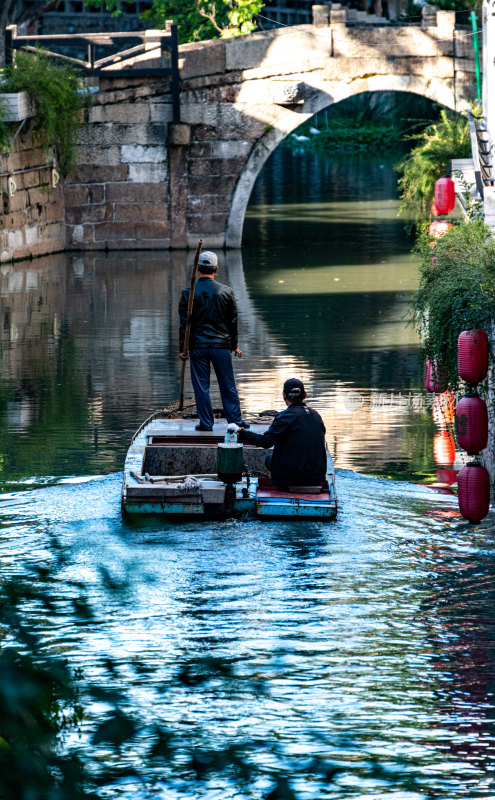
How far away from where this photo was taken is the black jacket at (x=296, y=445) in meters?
9.25

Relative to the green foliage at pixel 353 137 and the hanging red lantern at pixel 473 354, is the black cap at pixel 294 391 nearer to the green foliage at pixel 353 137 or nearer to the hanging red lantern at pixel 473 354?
the hanging red lantern at pixel 473 354

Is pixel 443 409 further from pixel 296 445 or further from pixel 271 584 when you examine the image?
pixel 271 584

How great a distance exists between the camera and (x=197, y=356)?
1076 centimetres

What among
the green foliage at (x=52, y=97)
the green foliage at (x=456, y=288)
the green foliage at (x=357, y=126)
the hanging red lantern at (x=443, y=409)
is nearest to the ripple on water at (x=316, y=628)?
the green foliage at (x=456, y=288)

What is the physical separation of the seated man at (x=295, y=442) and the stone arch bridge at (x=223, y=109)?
17131 mm

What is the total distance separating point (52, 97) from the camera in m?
24.3

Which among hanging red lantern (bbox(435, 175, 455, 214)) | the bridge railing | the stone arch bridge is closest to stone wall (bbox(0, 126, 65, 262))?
the stone arch bridge

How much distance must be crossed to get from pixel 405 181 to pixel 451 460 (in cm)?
1244

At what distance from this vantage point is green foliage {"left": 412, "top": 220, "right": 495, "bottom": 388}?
9734mm

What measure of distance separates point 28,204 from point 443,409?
42.1ft

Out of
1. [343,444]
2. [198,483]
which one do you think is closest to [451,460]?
[343,444]

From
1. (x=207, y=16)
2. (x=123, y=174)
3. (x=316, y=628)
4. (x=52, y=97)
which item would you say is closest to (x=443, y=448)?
(x=316, y=628)

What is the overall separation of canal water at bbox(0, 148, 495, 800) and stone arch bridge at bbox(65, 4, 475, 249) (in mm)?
8393

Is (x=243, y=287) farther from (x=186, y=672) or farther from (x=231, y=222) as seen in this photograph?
(x=186, y=672)
